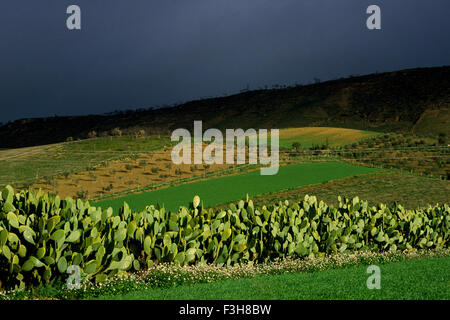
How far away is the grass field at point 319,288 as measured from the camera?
574cm

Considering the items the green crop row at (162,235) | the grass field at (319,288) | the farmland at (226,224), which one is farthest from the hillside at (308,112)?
the grass field at (319,288)

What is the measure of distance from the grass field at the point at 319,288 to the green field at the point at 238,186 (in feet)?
38.0

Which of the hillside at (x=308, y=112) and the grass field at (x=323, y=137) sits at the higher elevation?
the hillside at (x=308, y=112)

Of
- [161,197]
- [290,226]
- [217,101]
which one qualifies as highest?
[217,101]

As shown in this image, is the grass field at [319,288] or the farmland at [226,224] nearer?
the grass field at [319,288]

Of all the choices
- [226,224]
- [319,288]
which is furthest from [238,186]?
[319,288]

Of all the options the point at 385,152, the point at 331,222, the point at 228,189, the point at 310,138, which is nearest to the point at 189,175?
the point at 228,189

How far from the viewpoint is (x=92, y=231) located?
6.84 metres

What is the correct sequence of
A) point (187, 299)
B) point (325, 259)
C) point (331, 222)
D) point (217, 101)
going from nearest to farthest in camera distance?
point (187, 299) → point (325, 259) → point (331, 222) → point (217, 101)

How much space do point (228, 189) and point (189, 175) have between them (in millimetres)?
5260

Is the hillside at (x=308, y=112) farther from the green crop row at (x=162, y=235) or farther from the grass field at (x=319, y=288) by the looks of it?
the grass field at (x=319, y=288)

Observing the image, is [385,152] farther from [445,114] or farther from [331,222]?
[445,114]

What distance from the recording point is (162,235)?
25.0 ft

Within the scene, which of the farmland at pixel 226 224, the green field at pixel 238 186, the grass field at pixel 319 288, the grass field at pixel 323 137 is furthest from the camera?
the grass field at pixel 323 137
